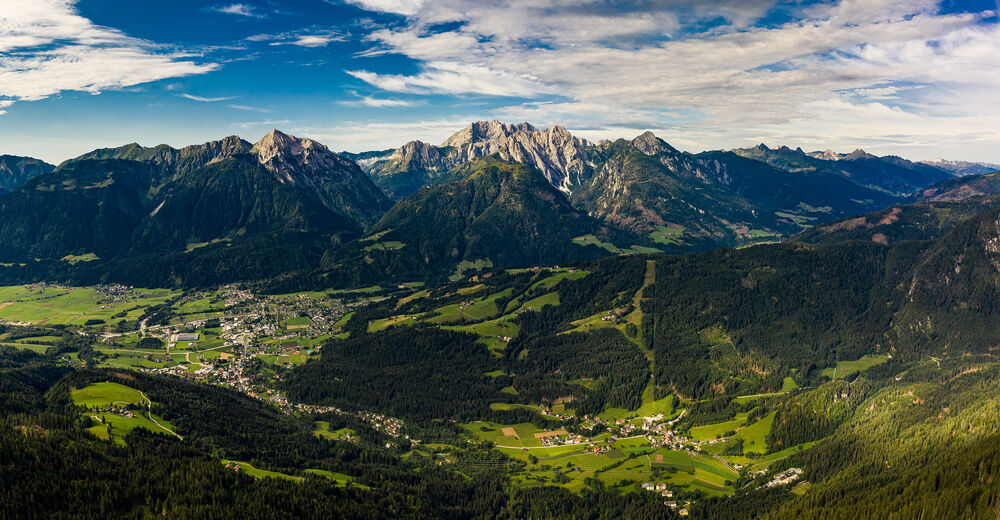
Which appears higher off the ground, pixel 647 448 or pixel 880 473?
pixel 880 473

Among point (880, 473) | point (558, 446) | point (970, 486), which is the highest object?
point (970, 486)

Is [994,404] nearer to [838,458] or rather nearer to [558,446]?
[838,458]

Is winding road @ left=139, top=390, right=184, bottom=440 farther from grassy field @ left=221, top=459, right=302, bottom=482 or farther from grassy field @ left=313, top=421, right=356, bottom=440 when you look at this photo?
grassy field @ left=313, top=421, right=356, bottom=440

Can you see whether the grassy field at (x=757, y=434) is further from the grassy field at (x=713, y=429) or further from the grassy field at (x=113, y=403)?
the grassy field at (x=113, y=403)

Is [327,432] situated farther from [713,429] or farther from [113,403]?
[713,429]

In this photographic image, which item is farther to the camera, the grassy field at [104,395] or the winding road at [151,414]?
the grassy field at [104,395]

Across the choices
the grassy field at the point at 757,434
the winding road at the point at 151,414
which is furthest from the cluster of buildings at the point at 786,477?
the winding road at the point at 151,414

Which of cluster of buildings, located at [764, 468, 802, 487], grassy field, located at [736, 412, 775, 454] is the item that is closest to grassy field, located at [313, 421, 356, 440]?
grassy field, located at [736, 412, 775, 454]

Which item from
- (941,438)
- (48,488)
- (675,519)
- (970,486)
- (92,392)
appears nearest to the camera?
(48,488)

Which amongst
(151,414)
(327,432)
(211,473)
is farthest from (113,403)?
(327,432)

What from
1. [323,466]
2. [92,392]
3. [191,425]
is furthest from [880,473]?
[92,392]

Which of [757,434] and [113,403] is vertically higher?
[113,403]
